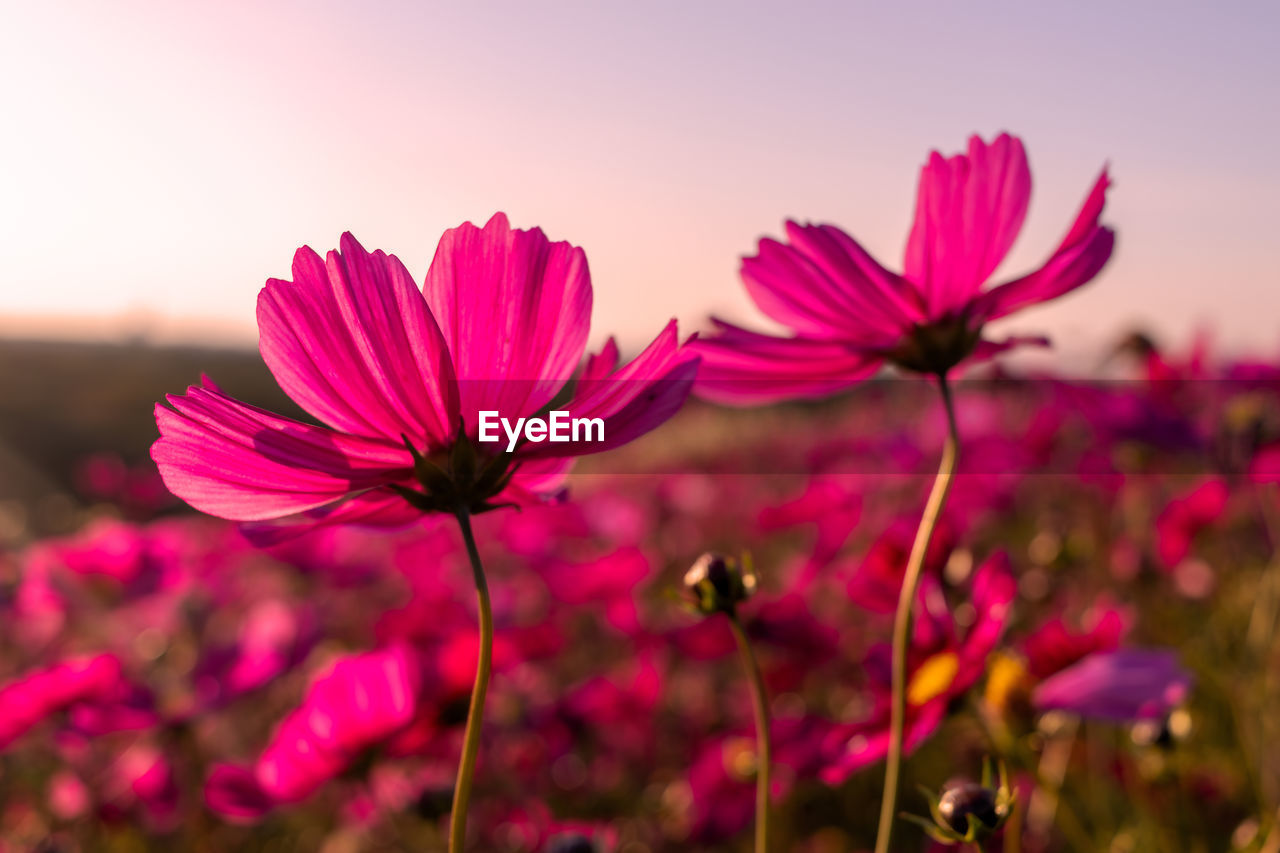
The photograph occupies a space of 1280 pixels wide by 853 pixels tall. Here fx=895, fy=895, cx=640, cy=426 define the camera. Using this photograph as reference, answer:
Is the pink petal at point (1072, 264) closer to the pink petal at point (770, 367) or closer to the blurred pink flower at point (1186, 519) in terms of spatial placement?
the pink petal at point (770, 367)

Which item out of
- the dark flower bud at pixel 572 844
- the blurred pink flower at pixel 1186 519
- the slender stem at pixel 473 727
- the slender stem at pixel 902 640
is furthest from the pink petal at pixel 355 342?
the blurred pink flower at pixel 1186 519

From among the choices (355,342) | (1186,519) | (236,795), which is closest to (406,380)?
(355,342)

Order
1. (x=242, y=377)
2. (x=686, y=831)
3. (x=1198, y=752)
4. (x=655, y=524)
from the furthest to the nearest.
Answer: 1. (x=242, y=377)
2. (x=655, y=524)
3. (x=1198, y=752)
4. (x=686, y=831)

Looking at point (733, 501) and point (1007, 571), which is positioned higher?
point (1007, 571)

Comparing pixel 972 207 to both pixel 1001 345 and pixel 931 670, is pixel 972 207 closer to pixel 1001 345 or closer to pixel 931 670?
pixel 1001 345

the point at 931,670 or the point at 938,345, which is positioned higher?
the point at 938,345

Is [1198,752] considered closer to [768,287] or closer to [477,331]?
[768,287]

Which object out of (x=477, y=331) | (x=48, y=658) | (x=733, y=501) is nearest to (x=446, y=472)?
(x=477, y=331)
